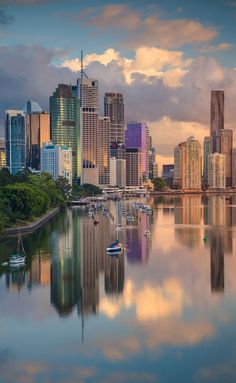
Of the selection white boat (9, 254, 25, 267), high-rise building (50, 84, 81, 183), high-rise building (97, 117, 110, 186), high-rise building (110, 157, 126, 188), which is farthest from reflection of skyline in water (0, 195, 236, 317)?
high-rise building (110, 157, 126, 188)

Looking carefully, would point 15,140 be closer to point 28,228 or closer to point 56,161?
point 56,161

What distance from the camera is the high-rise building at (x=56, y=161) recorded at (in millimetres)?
132250

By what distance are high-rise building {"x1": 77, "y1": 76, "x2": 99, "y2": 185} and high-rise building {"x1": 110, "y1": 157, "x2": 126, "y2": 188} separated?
12.2 meters

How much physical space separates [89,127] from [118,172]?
2265 cm

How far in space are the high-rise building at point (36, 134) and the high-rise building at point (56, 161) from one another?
735 inches

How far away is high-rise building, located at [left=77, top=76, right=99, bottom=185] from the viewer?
6147 inches

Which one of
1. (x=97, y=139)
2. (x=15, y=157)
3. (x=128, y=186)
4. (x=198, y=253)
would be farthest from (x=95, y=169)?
(x=198, y=253)

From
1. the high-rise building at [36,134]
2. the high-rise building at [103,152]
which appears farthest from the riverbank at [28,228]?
the high-rise building at [103,152]

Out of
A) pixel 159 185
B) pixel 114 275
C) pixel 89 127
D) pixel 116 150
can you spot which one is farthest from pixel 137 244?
pixel 116 150

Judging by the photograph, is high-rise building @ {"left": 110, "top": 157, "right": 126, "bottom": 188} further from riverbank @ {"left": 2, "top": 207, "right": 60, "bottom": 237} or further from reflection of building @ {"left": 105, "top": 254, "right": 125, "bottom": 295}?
reflection of building @ {"left": 105, "top": 254, "right": 125, "bottom": 295}

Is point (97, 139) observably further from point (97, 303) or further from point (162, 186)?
point (97, 303)

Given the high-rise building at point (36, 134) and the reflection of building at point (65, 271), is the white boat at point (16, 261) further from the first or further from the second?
the high-rise building at point (36, 134)

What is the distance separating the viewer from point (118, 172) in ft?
593

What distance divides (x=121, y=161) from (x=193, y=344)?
164247mm
